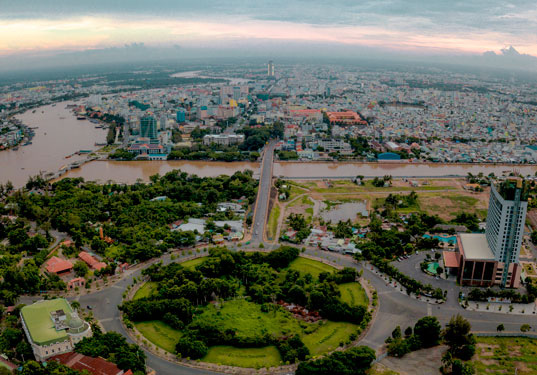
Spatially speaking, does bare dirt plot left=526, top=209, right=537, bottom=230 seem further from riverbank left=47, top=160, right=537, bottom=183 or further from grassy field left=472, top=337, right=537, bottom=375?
grassy field left=472, top=337, right=537, bottom=375

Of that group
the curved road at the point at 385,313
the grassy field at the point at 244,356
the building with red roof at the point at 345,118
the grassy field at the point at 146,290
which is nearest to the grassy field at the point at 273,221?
the curved road at the point at 385,313

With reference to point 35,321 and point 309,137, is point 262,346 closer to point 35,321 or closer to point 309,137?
point 35,321

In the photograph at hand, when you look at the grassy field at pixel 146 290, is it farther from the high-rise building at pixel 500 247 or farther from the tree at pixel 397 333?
the high-rise building at pixel 500 247

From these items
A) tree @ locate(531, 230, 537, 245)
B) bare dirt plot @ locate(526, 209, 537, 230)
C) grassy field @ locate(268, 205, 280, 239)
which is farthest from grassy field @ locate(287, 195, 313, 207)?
bare dirt plot @ locate(526, 209, 537, 230)

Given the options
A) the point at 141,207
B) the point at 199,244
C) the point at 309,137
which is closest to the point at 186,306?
the point at 199,244

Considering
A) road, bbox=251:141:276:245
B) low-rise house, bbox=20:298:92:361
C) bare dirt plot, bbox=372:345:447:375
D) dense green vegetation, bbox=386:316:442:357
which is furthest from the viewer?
road, bbox=251:141:276:245

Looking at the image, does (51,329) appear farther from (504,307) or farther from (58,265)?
(504,307)
